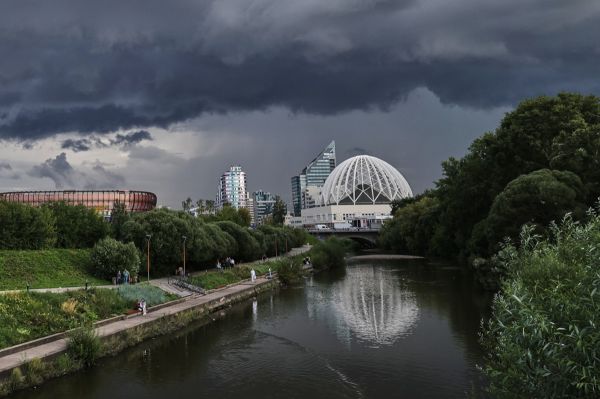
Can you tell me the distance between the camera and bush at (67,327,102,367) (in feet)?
56.2

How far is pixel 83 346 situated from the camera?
17.2 m

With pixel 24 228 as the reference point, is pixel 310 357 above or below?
below

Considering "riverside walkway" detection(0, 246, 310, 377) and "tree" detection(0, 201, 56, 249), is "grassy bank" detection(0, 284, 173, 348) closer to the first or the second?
"riverside walkway" detection(0, 246, 310, 377)

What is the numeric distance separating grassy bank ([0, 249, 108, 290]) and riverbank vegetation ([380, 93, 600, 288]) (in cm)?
2395

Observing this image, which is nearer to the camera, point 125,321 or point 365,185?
point 125,321

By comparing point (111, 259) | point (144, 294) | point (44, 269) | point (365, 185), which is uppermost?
point (365, 185)

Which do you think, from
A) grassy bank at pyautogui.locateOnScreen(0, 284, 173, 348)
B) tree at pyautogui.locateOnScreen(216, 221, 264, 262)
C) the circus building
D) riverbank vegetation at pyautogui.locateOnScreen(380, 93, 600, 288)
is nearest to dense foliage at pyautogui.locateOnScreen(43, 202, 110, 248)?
grassy bank at pyautogui.locateOnScreen(0, 284, 173, 348)

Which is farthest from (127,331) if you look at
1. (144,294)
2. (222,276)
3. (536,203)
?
(536,203)

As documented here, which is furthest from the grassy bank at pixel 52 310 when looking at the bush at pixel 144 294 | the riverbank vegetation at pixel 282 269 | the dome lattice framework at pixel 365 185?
the dome lattice framework at pixel 365 185

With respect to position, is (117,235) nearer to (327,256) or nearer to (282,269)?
(282,269)

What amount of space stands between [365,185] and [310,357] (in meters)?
139

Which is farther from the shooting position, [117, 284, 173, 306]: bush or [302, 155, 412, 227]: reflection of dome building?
[302, 155, 412, 227]: reflection of dome building

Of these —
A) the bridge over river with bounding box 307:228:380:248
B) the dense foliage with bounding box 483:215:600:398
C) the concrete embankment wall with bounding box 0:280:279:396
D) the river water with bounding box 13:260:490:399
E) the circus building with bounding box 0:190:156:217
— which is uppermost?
the circus building with bounding box 0:190:156:217

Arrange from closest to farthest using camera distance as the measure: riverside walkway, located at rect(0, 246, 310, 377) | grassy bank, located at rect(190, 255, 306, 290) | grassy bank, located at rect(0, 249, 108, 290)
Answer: riverside walkway, located at rect(0, 246, 310, 377) < grassy bank, located at rect(0, 249, 108, 290) < grassy bank, located at rect(190, 255, 306, 290)
